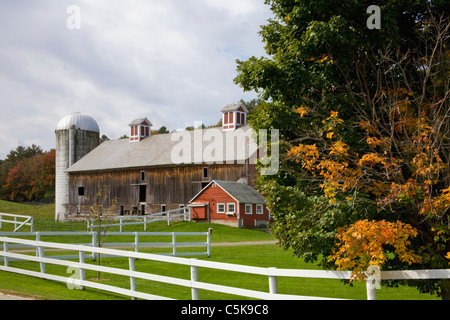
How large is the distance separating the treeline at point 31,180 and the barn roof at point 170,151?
30603mm

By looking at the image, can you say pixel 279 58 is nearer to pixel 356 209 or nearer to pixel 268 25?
pixel 268 25

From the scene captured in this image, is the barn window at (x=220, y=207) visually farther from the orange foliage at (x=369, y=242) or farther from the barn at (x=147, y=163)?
the orange foliage at (x=369, y=242)

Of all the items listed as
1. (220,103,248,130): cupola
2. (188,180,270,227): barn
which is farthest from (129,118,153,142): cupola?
(188,180,270,227): barn

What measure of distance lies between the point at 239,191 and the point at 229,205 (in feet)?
5.98

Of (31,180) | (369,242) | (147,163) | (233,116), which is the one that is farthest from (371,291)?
(31,180)

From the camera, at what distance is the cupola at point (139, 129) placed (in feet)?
189

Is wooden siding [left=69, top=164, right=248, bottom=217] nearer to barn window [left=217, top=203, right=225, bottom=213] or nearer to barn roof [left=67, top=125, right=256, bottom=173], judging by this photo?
barn roof [left=67, top=125, right=256, bottom=173]

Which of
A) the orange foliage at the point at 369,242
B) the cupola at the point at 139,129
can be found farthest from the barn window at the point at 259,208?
the orange foliage at the point at 369,242

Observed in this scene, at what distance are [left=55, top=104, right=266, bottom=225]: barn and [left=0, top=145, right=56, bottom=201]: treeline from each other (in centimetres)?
2778

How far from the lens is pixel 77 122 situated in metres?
61.4

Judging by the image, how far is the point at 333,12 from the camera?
382 inches

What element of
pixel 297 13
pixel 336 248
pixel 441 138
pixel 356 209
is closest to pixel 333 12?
pixel 297 13

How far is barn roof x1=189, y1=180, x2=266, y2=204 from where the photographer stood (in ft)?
132

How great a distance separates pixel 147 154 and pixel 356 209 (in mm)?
45394
